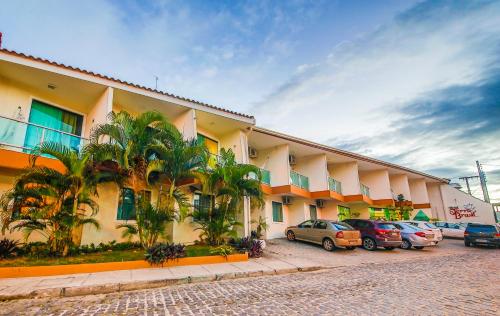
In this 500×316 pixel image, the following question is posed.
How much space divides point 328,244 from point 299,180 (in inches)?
219

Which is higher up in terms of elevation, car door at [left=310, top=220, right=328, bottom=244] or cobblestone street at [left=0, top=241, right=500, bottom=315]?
car door at [left=310, top=220, right=328, bottom=244]

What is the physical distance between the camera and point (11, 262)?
257 inches

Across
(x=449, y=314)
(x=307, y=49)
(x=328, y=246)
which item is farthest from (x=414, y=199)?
(x=449, y=314)

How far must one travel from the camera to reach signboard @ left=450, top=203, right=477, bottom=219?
2820cm

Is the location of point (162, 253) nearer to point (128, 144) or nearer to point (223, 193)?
point (223, 193)

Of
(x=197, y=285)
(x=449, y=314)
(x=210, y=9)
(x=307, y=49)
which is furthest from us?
(x=307, y=49)

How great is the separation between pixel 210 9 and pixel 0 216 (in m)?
9.87

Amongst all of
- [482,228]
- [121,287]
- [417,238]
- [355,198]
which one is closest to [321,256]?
[417,238]


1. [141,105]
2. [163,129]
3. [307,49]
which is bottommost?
[163,129]

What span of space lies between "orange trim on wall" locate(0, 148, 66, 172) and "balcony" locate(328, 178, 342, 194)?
54.1 ft

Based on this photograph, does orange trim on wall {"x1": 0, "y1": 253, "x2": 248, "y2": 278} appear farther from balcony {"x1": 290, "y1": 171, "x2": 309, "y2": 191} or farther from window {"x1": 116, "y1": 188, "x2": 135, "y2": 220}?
balcony {"x1": 290, "y1": 171, "x2": 309, "y2": 191}

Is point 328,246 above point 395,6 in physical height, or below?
below

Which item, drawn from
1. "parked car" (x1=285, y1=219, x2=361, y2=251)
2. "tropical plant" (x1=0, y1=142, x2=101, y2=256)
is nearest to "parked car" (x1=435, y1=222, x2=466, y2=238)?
"parked car" (x1=285, y1=219, x2=361, y2=251)

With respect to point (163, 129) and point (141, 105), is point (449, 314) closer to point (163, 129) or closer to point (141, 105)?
point (163, 129)
